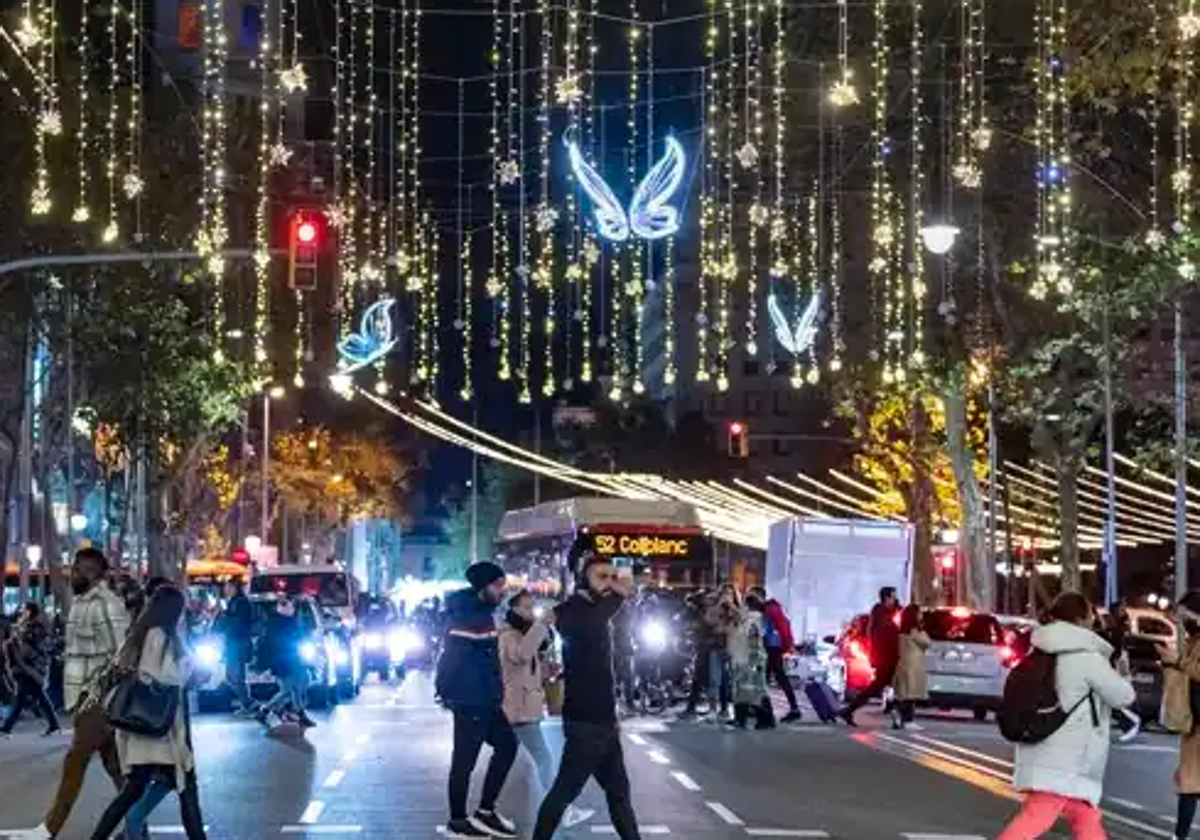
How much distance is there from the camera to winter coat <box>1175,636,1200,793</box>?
598 inches

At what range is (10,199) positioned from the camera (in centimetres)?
3325

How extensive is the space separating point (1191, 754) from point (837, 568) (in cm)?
2885

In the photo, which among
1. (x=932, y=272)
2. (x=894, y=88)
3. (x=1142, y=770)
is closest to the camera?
(x=1142, y=770)

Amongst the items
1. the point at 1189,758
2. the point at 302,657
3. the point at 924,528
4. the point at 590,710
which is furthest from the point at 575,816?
the point at 924,528

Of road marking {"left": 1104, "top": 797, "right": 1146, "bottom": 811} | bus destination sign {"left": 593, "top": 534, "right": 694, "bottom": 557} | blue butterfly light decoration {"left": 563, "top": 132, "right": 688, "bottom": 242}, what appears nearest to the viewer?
road marking {"left": 1104, "top": 797, "right": 1146, "bottom": 811}

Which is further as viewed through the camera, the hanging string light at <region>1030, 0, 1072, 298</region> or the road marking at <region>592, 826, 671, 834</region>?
the hanging string light at <region>1030, 0, 1072, 298</region>

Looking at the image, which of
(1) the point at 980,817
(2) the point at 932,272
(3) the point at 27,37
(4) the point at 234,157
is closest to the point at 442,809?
(1) the point at 980,817

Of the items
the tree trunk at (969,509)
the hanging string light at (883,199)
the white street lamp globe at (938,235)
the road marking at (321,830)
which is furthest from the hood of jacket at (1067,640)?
the tree trunk at (969,509)

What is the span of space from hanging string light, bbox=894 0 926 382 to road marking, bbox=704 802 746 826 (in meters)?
14.7

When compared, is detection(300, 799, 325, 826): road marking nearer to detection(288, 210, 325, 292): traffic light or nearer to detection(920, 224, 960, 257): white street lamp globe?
detection(288, 210, 325, 292): traffic light

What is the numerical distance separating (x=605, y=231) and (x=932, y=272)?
1896 cm

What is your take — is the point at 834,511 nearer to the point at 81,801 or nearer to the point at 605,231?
the point at 605,231

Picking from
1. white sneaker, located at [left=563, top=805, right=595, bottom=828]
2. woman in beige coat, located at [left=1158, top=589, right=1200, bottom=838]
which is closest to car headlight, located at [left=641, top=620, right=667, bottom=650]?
white sneaker, located at [left=563, top=805, right=595, bottom=828]

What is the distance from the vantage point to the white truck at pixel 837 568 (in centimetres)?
4381
